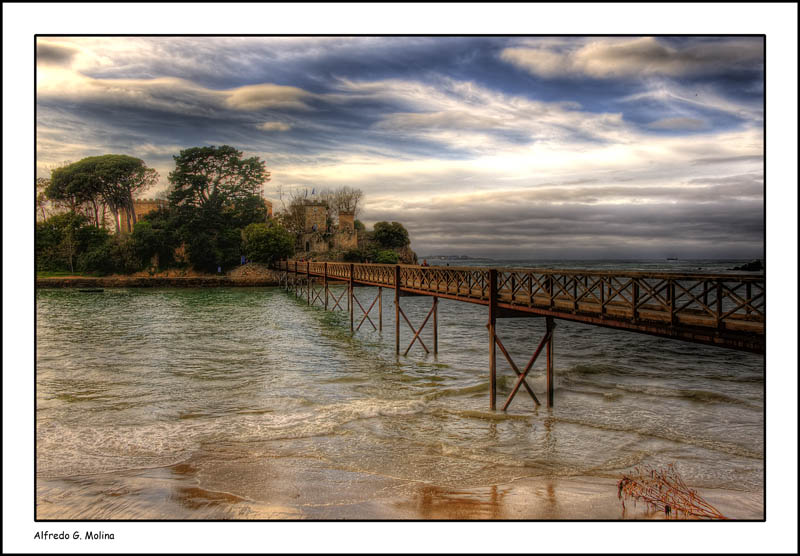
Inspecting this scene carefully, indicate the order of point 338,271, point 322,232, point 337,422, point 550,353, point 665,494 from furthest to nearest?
point 322,232
point 338,271
point 550,353
point 337,422
point 665,494

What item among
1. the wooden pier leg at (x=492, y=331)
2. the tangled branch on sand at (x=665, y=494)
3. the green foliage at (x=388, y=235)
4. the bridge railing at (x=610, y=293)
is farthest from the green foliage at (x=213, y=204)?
the tangled branch on sand at (x=665, y=494)

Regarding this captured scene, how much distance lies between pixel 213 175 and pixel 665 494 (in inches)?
3330

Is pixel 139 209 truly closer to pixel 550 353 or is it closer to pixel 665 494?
pixel 550 353

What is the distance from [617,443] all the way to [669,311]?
159 inches

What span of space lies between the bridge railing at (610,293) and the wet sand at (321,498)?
3263 mm

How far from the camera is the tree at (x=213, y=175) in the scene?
80.2 m

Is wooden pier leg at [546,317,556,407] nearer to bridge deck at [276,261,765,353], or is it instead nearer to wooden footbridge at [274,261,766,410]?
wooden footbridge at [274,261,766,410]

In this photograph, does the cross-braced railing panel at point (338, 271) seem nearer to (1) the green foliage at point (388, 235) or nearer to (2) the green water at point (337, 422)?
(2) the green water at point (337, 422)

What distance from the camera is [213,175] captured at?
8306 centimetres

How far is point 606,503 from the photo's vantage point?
8531 mm

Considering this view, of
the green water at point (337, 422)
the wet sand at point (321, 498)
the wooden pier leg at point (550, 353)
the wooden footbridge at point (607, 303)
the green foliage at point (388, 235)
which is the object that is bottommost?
the green water at point (337, 422)

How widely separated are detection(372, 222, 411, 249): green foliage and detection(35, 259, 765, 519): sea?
205ft

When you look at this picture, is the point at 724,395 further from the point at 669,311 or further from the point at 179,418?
the point at 179,418

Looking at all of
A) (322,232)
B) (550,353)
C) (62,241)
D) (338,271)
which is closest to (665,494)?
(550,353)
